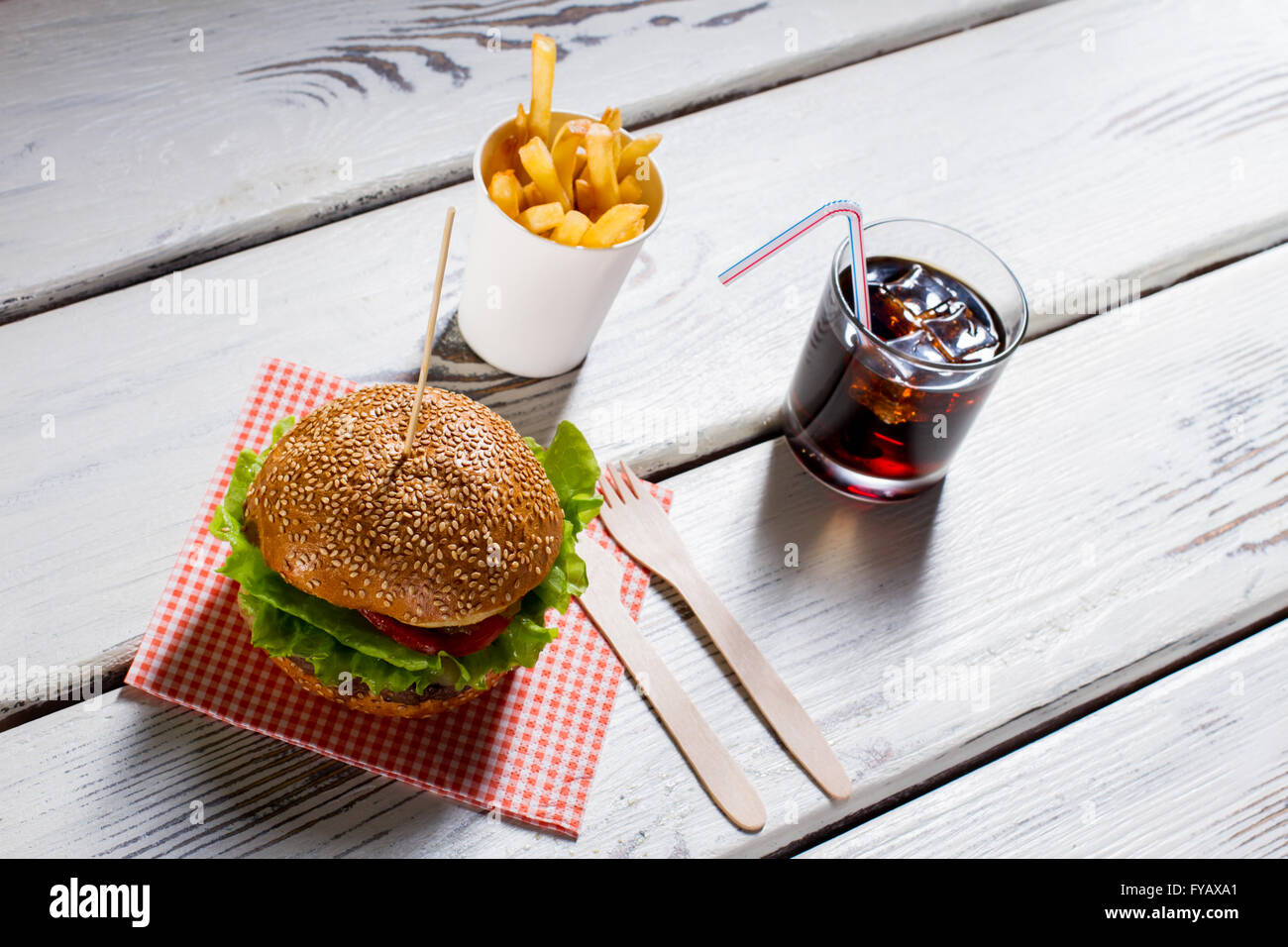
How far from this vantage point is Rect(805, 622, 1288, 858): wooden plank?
4.83 feet

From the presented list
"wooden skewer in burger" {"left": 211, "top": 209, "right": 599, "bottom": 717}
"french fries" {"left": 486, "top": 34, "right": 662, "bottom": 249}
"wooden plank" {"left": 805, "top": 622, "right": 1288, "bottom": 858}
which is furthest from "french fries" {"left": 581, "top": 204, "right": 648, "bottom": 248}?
"wooden plank" {"left": 805, "top": 622, "right": 1288, "bottom": 858}

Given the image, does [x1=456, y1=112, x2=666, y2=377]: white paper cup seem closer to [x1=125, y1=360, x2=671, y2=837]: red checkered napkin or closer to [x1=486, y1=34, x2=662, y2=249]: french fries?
[x1=486, y1=34, x2=662, y2=249]: french fries

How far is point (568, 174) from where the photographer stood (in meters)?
1.52

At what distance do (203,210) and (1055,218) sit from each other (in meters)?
1.49

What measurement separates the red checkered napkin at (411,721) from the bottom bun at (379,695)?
0.04 metres

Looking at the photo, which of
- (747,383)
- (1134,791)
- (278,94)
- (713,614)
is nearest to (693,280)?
(747,383)

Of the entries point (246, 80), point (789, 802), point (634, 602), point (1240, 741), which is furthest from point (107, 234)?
point (1240, 741)

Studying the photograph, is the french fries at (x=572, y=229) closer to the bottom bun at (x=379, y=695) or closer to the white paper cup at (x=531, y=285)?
the white paper cup at (x=531, y=285)

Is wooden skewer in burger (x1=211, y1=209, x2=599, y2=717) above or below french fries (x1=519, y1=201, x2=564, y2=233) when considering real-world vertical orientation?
below

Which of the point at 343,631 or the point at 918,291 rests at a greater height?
the point at 918,291

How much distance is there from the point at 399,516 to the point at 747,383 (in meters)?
0.72

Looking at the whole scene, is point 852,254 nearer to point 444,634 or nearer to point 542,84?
point 542,84
